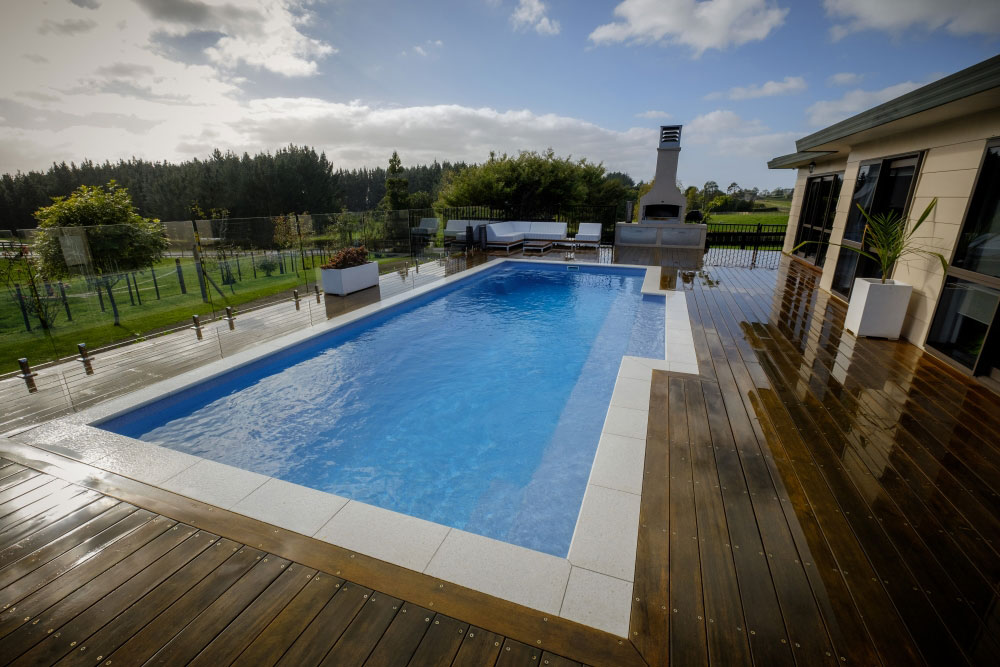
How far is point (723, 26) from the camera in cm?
802

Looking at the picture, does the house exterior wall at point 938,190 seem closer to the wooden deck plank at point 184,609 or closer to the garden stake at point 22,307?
the wooden deck plank at point 184,609

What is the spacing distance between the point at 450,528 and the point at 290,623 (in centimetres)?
82

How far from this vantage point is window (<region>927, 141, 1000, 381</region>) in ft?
11.8

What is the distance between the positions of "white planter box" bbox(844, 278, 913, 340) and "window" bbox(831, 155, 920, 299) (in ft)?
4.11

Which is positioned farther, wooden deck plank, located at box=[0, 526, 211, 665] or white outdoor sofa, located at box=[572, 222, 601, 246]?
white outdoor sofa, located at box=[572, 222, 601, 246]

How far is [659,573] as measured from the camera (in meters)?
1.82

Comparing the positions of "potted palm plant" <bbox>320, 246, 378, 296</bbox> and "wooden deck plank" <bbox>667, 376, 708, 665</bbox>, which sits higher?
"potted palm plant" <bbox>320, 246, 378, 296</bbox>

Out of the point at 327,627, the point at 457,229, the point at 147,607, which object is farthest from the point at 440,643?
the point at 457,229

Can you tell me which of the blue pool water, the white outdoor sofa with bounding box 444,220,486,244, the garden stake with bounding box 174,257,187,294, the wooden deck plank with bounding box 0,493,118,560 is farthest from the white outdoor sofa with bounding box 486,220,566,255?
the wooden deck plank with bounding box 0,493,118,560

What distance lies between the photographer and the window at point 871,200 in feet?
17.8

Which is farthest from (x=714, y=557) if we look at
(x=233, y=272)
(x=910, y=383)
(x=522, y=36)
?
(x=522, y=36)

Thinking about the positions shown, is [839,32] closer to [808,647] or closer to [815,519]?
[815,519]

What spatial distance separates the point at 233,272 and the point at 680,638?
7.19 m

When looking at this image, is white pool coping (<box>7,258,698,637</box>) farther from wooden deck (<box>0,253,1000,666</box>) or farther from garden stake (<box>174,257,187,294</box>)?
garden stake (<box>174,257,187,294</box>)
